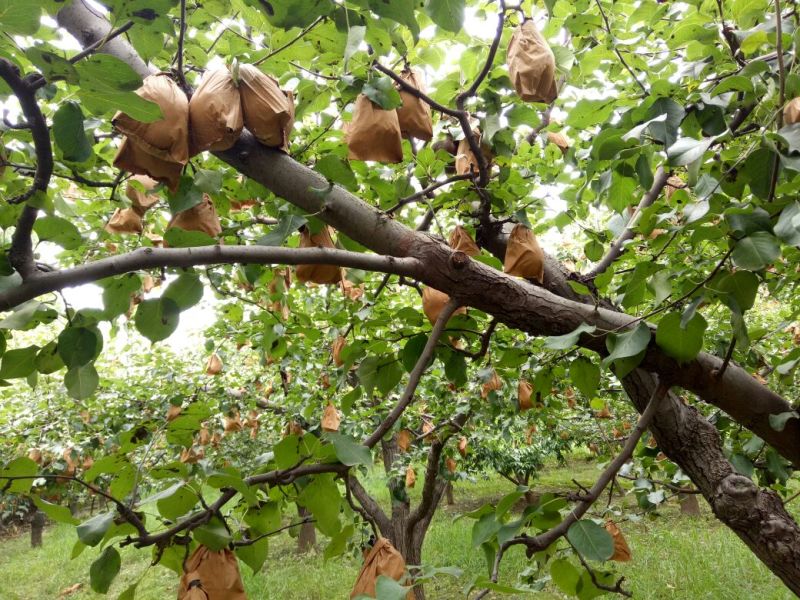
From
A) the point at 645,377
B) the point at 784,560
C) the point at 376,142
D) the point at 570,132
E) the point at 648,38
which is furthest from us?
the point at 570,132

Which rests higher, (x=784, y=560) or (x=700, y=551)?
(x=784, y=560)

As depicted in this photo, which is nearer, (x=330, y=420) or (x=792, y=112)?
(x=792, y=112)

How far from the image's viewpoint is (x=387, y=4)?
0.82m

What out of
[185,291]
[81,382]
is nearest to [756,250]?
[185,291]

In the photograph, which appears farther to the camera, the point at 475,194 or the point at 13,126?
the point at 475,194

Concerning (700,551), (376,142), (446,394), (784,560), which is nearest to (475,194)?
(376,142)

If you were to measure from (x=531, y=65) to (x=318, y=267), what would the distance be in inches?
27.1

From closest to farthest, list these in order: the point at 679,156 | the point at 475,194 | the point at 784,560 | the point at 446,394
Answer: the point at 679,156
the point at 784,560
the point at 475,194
the point at 446,394

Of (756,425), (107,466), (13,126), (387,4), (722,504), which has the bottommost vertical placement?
(722,504)

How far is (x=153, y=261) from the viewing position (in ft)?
2.56

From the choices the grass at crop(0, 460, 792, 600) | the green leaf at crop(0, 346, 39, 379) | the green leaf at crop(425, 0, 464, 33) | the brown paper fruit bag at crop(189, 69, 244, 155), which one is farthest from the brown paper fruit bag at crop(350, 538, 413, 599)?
the grass at crop(0, 460, 792, 600)

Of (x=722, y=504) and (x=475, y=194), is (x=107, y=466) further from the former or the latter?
(x=722, y=504)

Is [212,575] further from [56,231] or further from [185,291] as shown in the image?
[56,231]

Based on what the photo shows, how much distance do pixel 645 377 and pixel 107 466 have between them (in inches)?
58.1
